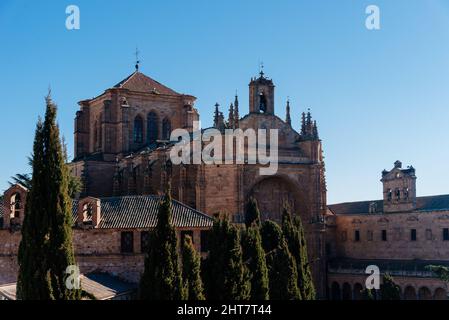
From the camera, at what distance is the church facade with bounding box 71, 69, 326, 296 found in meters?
43.3

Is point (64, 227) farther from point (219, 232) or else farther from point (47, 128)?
point (219, 232)

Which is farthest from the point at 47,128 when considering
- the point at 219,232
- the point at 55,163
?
the point at 219,232

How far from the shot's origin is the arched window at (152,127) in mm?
55122

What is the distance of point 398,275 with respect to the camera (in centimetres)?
4872

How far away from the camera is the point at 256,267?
2745 centimetres

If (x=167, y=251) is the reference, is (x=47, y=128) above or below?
above

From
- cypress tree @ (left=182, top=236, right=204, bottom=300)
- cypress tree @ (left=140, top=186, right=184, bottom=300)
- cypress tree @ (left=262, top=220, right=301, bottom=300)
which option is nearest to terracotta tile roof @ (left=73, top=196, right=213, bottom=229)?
cypress tree @ (left=262, top=220, right=301, bottom=300)

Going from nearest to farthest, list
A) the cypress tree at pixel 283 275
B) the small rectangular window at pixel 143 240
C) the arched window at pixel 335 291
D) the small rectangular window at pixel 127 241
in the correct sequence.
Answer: the cypress tree at pixel 283 275 < the small rectangular window at pixel 143 240 < the small rectangular window at pixel 127 241 < the arched window at pixel 335 291

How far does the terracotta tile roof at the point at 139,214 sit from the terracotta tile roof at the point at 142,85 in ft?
73.0

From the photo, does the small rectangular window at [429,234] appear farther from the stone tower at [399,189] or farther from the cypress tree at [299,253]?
the cypress tree at [299,253]

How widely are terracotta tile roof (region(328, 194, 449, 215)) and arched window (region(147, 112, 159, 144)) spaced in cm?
2028

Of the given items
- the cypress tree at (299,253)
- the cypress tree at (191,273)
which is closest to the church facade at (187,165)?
the cypress tree at (299,253)

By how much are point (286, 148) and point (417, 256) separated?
1548 centimetres
